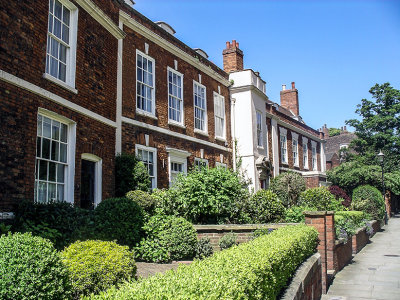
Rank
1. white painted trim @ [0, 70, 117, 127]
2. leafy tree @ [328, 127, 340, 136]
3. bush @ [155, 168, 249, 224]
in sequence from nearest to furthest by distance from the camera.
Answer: white painted trim @ [0, 70, 117, 127], bush @ [155, 168, 249, 224], leafy tree @ [328, 127, 340, 136]

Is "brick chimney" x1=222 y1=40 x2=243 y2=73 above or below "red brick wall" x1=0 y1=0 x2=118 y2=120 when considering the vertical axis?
above

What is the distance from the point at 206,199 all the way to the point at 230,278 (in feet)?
25.4

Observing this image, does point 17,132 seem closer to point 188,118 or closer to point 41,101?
point 41,101

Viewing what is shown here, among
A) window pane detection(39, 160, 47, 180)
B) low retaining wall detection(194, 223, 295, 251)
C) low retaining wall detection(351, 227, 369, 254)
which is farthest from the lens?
low retaining wall detection(351, 227, 369, 254)

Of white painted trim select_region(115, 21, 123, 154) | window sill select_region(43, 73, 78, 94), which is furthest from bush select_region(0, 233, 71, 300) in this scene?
white painted trim select_region(115, 21, 123, 154)

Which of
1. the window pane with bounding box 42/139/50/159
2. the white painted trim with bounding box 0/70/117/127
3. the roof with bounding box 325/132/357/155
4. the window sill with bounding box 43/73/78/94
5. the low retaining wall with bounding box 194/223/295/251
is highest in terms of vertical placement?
the roof with bounding box 325/132/357/155

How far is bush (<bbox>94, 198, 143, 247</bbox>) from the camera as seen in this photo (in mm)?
8750

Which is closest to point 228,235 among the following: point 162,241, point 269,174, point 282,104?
point 162,241

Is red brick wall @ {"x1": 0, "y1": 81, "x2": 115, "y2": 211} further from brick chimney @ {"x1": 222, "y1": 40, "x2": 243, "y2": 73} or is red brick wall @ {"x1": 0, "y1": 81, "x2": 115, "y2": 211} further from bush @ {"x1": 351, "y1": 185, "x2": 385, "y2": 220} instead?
bush @ {"x1": 351, "y1": 185, "x2": 385, "y2": 220}

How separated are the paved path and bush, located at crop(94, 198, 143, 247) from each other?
177 inches

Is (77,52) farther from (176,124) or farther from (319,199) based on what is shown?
(319,199)

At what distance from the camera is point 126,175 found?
11742 millimetres

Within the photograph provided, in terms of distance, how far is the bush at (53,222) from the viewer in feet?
23.6

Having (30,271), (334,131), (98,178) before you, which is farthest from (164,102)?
(334,131)
